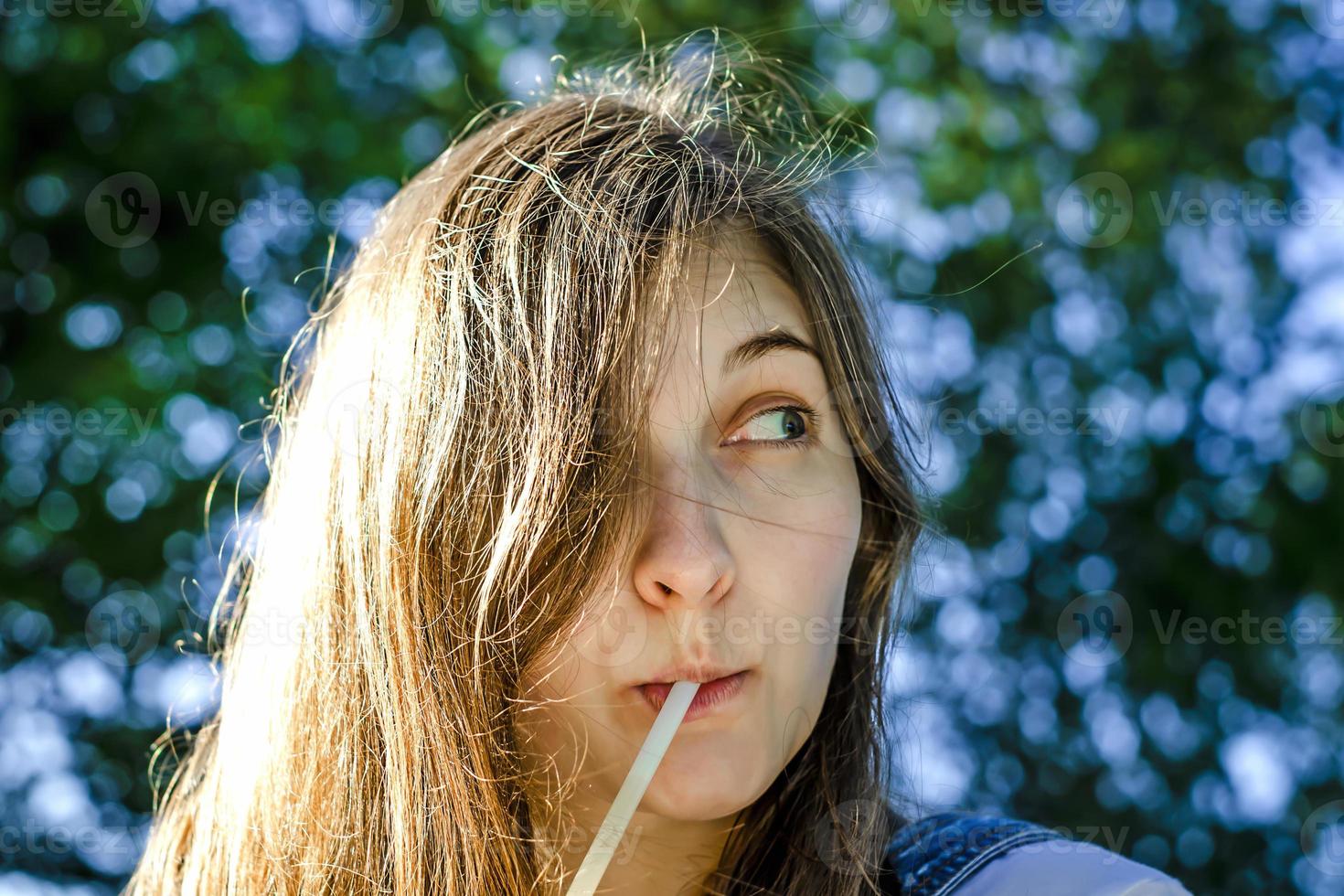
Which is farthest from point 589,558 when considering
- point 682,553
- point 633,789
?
point 633,789

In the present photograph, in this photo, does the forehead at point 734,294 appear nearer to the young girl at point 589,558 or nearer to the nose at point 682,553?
the young girl at point 589,558

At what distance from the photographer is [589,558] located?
33.9 inches

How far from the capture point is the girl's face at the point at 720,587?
0.85 metres

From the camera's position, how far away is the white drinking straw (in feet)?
2.70

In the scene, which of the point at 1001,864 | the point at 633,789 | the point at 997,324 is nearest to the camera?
the point at 633,789

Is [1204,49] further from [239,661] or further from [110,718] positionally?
[110,718]

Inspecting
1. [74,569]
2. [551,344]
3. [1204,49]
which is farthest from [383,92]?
[1204,49]

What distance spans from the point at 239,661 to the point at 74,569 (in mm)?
634

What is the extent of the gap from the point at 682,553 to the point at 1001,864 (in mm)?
396

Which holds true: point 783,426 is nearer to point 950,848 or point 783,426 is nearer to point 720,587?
point 720,587

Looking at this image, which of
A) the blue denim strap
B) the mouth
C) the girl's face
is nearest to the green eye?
the girl's face

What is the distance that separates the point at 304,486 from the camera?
109 cm

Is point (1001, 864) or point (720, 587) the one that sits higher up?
point (720, 587)

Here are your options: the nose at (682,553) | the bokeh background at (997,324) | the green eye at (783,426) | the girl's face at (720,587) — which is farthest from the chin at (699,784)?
the bokeh background at (997,324)
